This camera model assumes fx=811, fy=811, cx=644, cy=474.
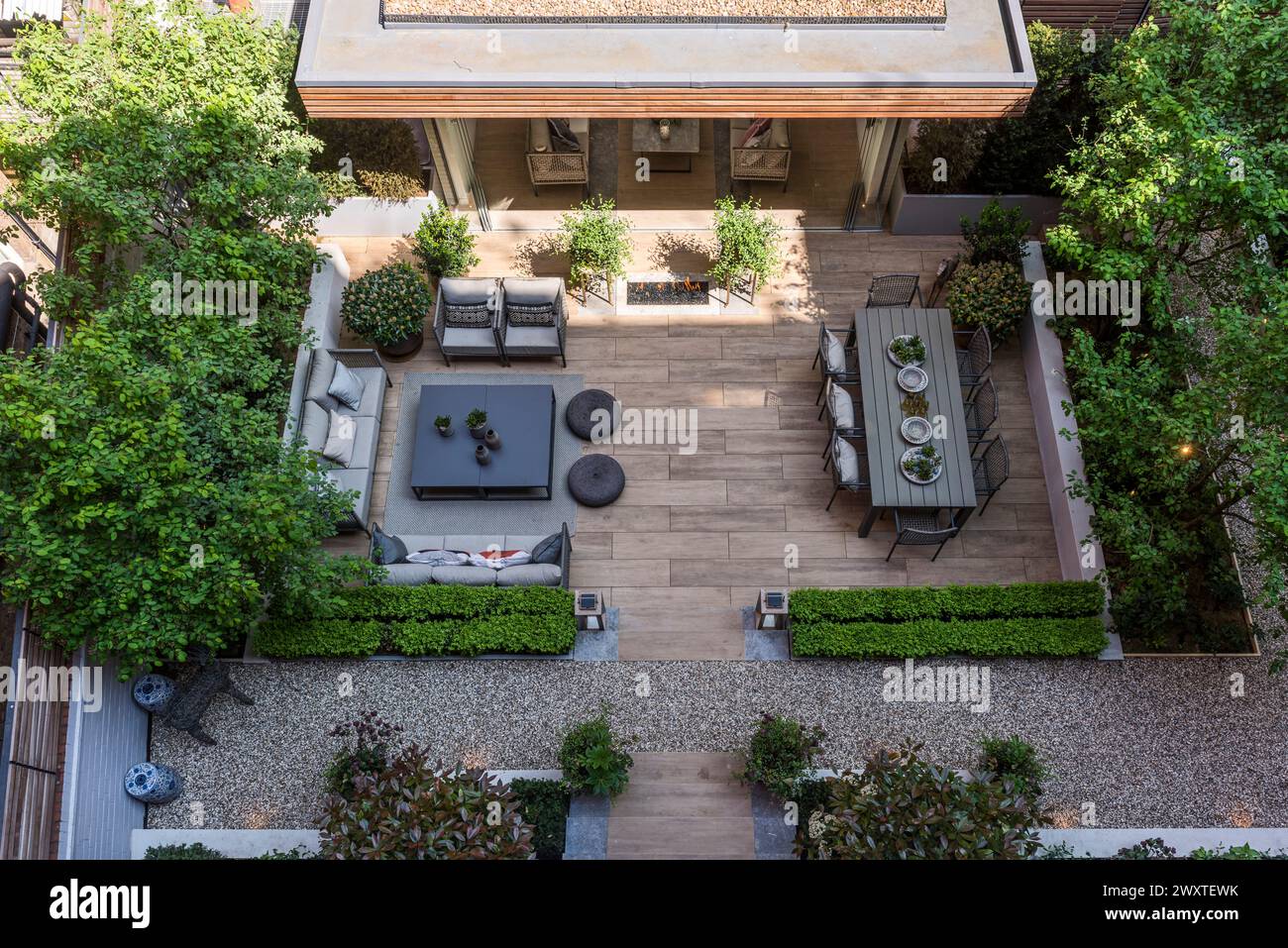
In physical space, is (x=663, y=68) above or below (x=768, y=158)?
below

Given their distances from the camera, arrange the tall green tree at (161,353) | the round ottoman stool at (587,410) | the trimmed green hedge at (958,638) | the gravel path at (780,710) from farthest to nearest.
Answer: the round ottoman stool at (587,410) → the trimmed green hedge at (958,638) → the gravel path at (780,710) → the tall green tree at (161,353)

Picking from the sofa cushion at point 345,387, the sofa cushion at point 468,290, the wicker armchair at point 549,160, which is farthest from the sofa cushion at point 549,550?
the wicker armchair at point 549,160

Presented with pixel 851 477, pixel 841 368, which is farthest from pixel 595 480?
pixel 841 368

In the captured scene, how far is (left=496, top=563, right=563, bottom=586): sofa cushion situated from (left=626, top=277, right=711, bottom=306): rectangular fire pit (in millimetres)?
4382

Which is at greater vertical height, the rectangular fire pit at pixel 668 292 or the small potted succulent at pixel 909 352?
the rectangular fire pit at pixel 668 292

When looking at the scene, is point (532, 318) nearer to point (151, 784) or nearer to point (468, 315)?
point (468, 315)

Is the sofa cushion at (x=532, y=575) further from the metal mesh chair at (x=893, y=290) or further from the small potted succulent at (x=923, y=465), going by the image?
the metal mesh chair at (x=893, y=290)

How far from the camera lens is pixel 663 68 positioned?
9961 mm

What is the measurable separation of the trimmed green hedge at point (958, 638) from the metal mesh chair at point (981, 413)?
222cm

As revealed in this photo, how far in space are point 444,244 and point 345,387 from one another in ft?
8.05

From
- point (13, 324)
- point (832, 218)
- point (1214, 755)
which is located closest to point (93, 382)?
point (13, 324)

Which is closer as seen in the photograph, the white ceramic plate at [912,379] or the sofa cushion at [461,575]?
the sofa cushion at [461,575]

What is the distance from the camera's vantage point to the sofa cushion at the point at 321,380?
9734 mm
